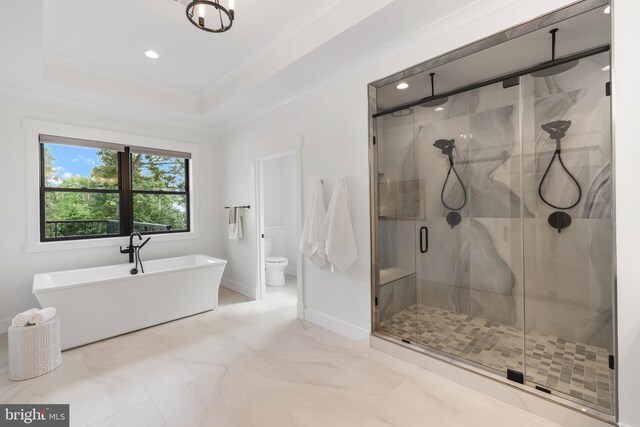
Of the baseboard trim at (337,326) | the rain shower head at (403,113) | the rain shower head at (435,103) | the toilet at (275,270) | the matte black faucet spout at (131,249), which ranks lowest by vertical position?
the baseboard trim at (337,326)

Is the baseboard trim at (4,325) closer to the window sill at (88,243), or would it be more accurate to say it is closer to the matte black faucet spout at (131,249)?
the window sill at (88,243)

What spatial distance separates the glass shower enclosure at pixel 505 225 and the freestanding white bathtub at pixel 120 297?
206 centimetres

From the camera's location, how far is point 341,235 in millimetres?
2686

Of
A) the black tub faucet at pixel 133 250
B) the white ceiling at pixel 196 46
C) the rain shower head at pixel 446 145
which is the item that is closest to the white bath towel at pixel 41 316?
the black tub faucet at pixel 133 250

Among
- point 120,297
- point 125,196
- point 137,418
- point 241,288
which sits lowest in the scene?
point 137,418

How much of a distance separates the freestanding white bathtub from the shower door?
2.46 m

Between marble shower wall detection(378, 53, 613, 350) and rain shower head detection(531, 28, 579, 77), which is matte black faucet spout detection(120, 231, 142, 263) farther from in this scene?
rain shower head detection(531, 28, 579, 77)

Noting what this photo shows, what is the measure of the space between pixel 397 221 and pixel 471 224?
77cm

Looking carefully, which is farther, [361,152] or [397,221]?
[397,221]

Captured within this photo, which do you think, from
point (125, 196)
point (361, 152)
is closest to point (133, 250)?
point (125, 196)

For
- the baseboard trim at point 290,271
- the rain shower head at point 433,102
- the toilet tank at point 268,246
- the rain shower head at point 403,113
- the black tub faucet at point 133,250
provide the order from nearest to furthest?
the rain shower head at point 433,102 < the rain shower head at point 403,113 < the black tub faucet at point 133,250 < the toilet tank at point 268,246 < the baseboard trim at point 290,271

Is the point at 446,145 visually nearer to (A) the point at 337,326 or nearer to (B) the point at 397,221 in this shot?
(B) the point at 397,221

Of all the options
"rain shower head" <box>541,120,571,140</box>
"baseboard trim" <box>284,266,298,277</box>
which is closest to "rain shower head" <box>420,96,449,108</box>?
"rain shower head" <box>541,120,571,140</box>

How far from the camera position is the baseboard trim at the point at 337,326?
267 cm
